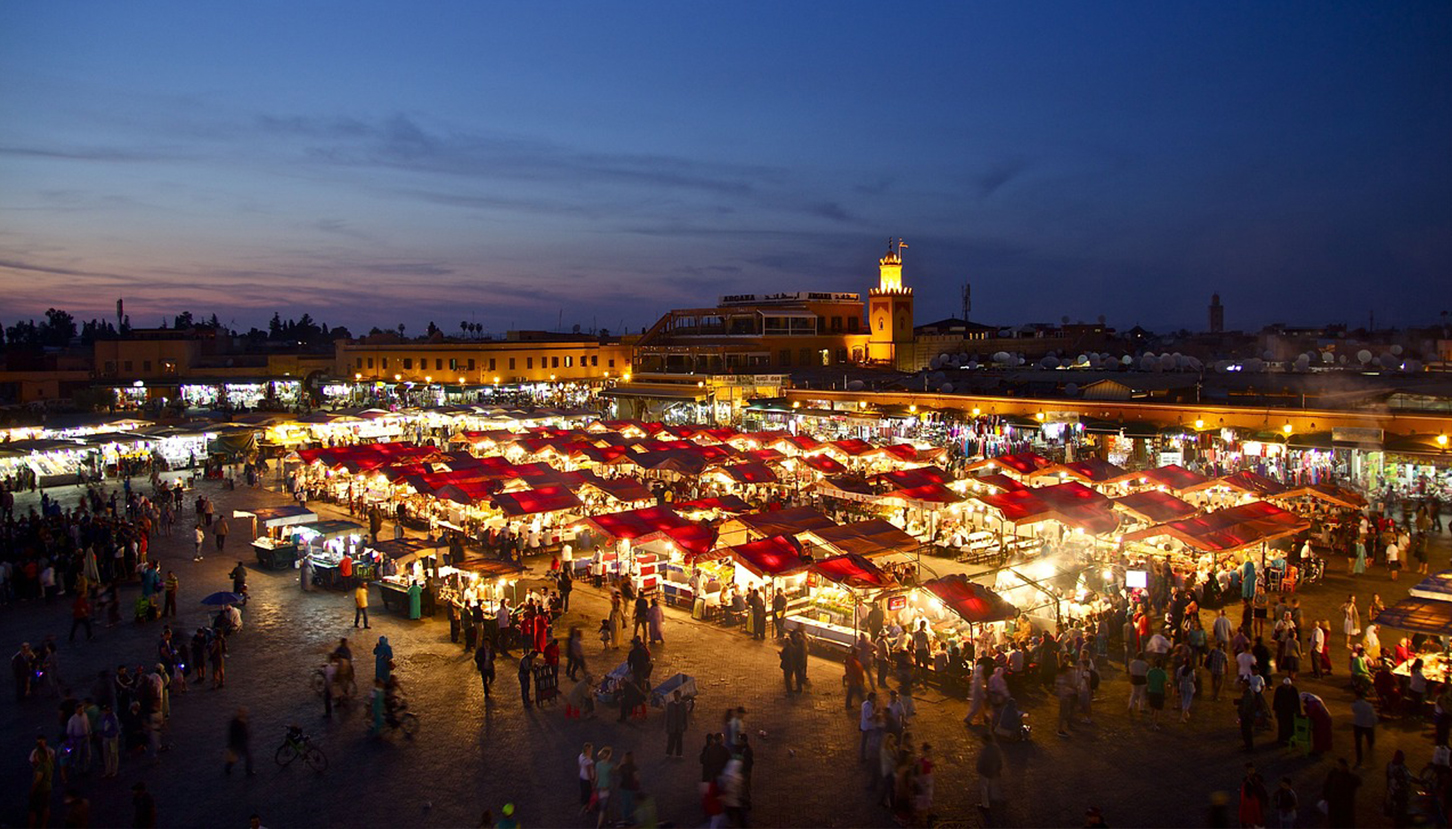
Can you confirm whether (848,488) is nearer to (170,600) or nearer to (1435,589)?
(1435,589)

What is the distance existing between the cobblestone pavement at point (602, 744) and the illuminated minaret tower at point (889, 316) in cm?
5179

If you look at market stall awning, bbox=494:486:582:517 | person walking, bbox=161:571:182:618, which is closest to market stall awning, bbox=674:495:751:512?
market stall awning, bbox=494:486:582:517

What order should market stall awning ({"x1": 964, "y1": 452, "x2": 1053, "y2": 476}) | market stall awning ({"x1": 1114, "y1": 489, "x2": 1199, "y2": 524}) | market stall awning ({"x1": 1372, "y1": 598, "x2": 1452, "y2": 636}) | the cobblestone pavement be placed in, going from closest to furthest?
the cobblestone pavement
market stall awning ({"x1": 1372, "y1": 598, "x2": 1452, "y2": 636})
market stall awning ({"x1": 1114, "y1": 489, "x2": 1199, "y2": 524})
market stall awning ({"x1": 964, "y1": 452, "x2": 1053, "y2": 476})

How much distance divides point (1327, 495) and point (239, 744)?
66.7 feet

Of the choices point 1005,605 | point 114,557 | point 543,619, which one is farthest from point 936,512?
point 114,557

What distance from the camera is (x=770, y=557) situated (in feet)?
46.9

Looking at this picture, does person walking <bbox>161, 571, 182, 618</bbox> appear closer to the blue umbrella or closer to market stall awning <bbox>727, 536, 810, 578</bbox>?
the blue umbrella

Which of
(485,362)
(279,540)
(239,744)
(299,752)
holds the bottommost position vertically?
(299,752)

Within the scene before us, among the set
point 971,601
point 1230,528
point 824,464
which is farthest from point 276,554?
point 1230,528

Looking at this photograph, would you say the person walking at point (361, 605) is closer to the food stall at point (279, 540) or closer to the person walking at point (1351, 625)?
the food stall at point (279, 540)

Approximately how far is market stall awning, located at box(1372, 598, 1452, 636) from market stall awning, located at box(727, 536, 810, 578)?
7.46m

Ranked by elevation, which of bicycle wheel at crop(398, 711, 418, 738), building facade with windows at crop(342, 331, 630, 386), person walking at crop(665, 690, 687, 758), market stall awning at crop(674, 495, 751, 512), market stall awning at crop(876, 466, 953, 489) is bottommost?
bicycle wheel at crop(398, 711, 418, 738)

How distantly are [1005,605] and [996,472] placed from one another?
11.8 meters

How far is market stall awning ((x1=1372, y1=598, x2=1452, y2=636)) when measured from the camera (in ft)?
33.0
